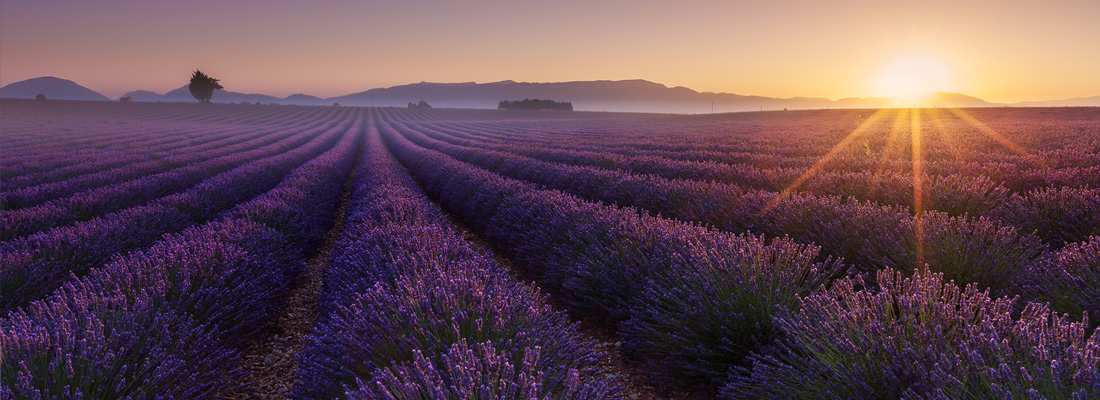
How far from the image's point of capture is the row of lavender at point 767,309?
1.44 meters

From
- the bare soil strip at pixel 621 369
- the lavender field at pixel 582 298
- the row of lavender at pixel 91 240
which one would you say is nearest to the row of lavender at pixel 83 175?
the lavender field at pixel 582 298

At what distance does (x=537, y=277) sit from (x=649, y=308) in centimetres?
186

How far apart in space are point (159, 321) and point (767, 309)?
294 centimetres

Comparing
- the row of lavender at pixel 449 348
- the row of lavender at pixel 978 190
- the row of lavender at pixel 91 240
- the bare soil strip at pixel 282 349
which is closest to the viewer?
the row of lavender at pixel 449 348

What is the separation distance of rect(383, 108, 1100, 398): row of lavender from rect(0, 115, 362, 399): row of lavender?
2.11 m

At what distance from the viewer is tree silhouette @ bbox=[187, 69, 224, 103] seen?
75512 millimetres

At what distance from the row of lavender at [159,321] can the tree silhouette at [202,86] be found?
288ft

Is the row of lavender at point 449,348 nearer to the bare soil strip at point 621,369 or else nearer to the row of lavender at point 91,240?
the bare soil strip at point 621,369

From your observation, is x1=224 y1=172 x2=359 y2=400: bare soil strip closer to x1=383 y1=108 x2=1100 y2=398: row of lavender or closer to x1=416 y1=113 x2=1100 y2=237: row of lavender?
x1=383 y1=108 x2=1100 y2=398: row of lavender

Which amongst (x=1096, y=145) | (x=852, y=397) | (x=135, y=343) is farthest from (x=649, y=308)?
(x=1096, y=145)

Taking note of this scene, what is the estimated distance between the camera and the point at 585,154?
37.5ft

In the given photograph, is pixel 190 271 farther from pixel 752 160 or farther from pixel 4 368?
pixel 752 160

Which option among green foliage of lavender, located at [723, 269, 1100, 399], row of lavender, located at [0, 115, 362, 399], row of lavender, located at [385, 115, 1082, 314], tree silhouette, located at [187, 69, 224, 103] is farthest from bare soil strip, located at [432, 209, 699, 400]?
tree silhouette, located at [187, 69, 224, 103]

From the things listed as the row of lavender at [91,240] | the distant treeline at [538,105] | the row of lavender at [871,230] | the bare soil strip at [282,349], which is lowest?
the bare soil strip at [282,349]
